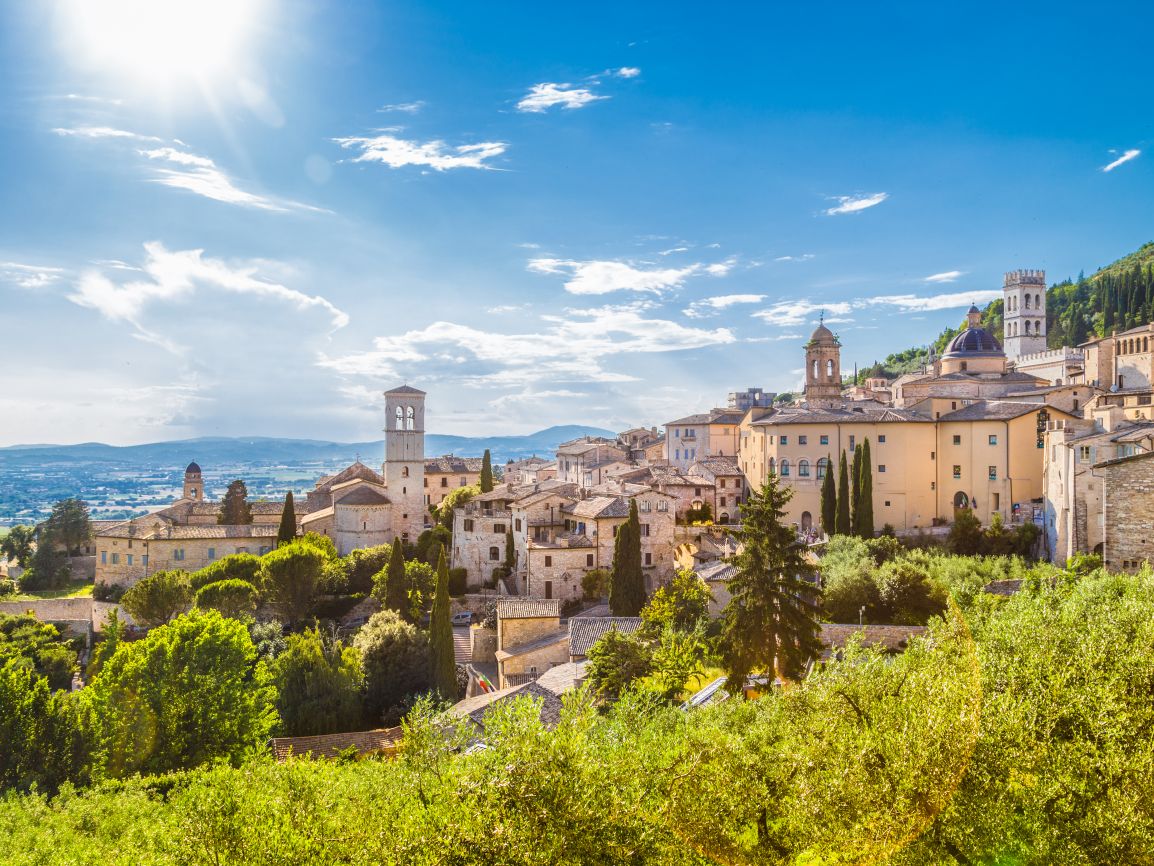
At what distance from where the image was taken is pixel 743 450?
186 feet

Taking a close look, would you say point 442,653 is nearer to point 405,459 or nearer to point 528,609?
point 528,609

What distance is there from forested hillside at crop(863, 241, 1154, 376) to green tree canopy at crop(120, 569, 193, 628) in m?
91.7

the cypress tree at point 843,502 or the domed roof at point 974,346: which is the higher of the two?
the domed roof at point 974,346

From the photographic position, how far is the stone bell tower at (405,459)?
56.8 metres

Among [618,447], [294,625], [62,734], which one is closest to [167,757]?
[62,734]

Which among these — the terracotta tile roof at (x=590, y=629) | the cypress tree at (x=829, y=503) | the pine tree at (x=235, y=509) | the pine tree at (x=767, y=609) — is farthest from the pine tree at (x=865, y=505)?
the pine tree at (x=235, y=509)

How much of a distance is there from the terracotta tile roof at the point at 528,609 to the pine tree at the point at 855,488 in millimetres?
16338

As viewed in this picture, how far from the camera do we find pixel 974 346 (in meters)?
62.4

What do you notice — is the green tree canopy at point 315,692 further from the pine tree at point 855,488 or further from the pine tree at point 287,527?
the pine tree at point 855,488

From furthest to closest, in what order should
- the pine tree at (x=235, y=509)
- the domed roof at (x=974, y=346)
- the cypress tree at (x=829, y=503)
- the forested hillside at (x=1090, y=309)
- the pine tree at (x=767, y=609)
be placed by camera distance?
the forested hillside at (x=1090, y=309) < the domed roof at (x=974, y=346) < the pine tree at (x=235, y=509) < the cypress tree at (x=829, y=503) < the pine tree at (x=767, y=609)

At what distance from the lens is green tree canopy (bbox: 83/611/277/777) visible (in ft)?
81.5

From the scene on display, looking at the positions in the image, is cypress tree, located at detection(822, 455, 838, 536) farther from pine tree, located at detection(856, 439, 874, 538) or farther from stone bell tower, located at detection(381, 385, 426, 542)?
stone bell tower, located at detection(381, 385, 426, 542)

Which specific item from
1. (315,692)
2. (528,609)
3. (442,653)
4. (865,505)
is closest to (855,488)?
(865,505)

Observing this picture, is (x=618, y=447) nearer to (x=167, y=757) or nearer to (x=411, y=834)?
(x=167, y=757)
